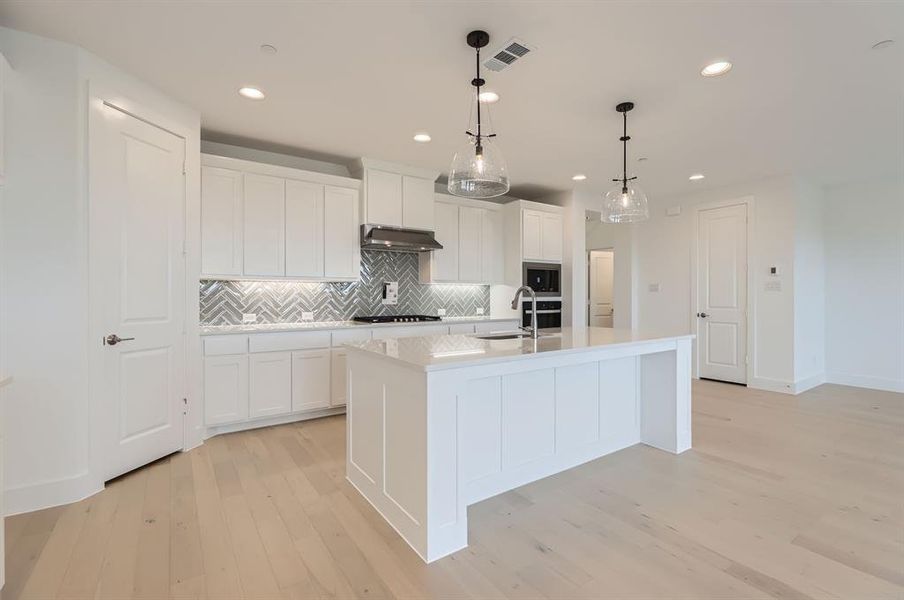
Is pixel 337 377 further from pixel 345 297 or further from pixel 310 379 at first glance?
pixel 345 297

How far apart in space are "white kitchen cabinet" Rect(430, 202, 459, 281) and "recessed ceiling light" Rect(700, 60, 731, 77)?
115 inches

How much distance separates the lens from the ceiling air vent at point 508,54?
7.07 ft

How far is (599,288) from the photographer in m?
8.14

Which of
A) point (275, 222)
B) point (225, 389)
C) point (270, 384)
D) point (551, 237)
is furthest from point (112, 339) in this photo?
point (551, 237)

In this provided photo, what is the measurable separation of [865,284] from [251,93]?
7.26m

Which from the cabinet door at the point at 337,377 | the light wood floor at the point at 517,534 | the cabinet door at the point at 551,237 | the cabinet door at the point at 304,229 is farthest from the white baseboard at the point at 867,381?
the cabinet door at the point at 304,229

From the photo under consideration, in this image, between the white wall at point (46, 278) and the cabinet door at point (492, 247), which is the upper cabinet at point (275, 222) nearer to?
the white wall at point (46, 278)

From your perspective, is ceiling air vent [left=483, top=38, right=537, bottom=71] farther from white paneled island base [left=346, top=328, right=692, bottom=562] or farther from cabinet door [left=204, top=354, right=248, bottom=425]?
cabinet door [left=204, top=354, right=248, bottom=425]

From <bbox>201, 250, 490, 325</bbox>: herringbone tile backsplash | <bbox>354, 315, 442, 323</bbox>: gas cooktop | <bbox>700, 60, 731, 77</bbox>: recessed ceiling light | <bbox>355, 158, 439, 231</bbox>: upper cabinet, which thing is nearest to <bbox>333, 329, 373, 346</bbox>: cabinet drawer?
<bbox>354, 315, 442, 323</bbox>: gas cooktop

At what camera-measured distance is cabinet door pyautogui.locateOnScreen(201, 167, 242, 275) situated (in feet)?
11.7

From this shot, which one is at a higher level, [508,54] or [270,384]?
[508,54]

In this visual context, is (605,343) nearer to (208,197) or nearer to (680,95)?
(680,95)

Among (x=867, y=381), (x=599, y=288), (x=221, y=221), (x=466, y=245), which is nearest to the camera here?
(x=221, y=221)

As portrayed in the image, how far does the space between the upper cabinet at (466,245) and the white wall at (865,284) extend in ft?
14.7
